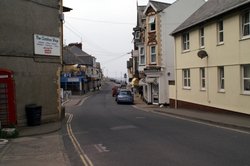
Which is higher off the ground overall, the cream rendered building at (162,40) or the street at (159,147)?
the cream rendered building at (162,40)

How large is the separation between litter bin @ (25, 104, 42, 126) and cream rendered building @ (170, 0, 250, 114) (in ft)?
36.4

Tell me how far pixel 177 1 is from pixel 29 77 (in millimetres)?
27592

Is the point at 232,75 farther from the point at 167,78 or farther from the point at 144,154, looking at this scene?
the point at 167,78

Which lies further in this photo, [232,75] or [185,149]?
[232,75]

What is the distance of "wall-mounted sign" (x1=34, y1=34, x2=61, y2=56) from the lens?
905 inches

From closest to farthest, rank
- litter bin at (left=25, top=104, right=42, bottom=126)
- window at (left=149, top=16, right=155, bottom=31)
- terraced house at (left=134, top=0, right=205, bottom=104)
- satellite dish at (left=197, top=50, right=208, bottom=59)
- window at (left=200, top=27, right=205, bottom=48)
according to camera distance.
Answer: litter bin at (left=25, top=104, right=42, bottom=126)
satellite dish at (left=197, top=50, right=208, bottom=59)
window at (left=200, top=27, right=205, bottom=48)
terraced house at (left=134, top=0, right=205, bottom=104)
window at (left=149, top=16, right=155, bottom=31)

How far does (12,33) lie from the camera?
21.2m

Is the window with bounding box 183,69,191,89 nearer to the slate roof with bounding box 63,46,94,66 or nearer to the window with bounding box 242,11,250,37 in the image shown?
the window with bounding box 242,11,250,37

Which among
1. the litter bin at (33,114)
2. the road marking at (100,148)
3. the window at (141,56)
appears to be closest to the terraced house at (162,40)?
the window at (141,56)

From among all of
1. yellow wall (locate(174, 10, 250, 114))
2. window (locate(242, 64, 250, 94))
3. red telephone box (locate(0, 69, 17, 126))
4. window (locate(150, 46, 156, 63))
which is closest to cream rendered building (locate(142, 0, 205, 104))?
window (locate(150, 46, 156, 63))

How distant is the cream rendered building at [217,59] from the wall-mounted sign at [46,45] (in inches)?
384

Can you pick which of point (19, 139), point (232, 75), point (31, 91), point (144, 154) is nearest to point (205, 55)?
point (232, 75)

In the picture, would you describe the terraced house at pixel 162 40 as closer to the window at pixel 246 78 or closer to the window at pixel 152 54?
the window at pixel 152 54

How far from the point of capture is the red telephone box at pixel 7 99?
759 inches
